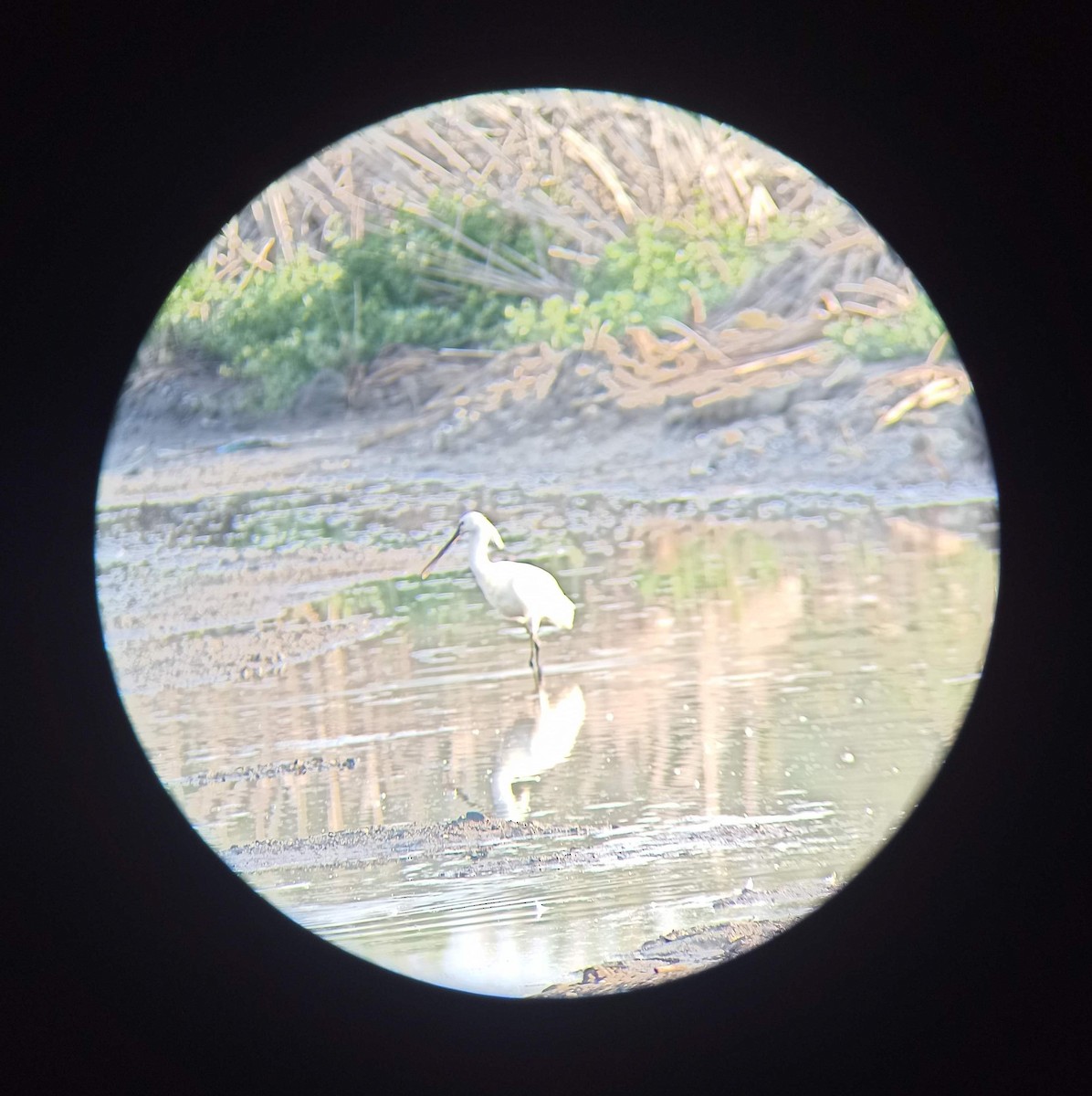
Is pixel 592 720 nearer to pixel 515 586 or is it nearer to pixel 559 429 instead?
pixel 515 586

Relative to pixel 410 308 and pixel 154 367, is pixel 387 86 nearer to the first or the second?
pixel 410 308

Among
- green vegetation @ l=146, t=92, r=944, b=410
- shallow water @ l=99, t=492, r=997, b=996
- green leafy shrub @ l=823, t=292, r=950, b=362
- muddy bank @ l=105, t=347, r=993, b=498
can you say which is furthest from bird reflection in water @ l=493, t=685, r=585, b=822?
green leafy shrub @ l=823, t=292, r=950, b=362

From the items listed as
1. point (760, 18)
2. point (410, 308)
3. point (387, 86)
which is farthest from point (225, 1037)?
point (760, 18)

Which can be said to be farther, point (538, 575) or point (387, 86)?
point (538, 575)

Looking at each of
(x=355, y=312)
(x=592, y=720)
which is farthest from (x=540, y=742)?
(x=355, y=312)

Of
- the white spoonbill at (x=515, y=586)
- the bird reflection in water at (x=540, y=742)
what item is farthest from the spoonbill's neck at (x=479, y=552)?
the bird reflection in water at (x=540, y=742)

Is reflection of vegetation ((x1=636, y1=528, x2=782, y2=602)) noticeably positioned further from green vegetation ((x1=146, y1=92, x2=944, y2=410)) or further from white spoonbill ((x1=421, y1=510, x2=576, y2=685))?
green vegetation ((x1=146, y1=92, x2=944, y2=410))

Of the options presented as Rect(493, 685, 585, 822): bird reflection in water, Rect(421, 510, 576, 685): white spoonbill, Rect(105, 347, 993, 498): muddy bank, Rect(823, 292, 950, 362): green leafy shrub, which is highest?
Rect(823, 292, 950, 362): green leafy shrub
